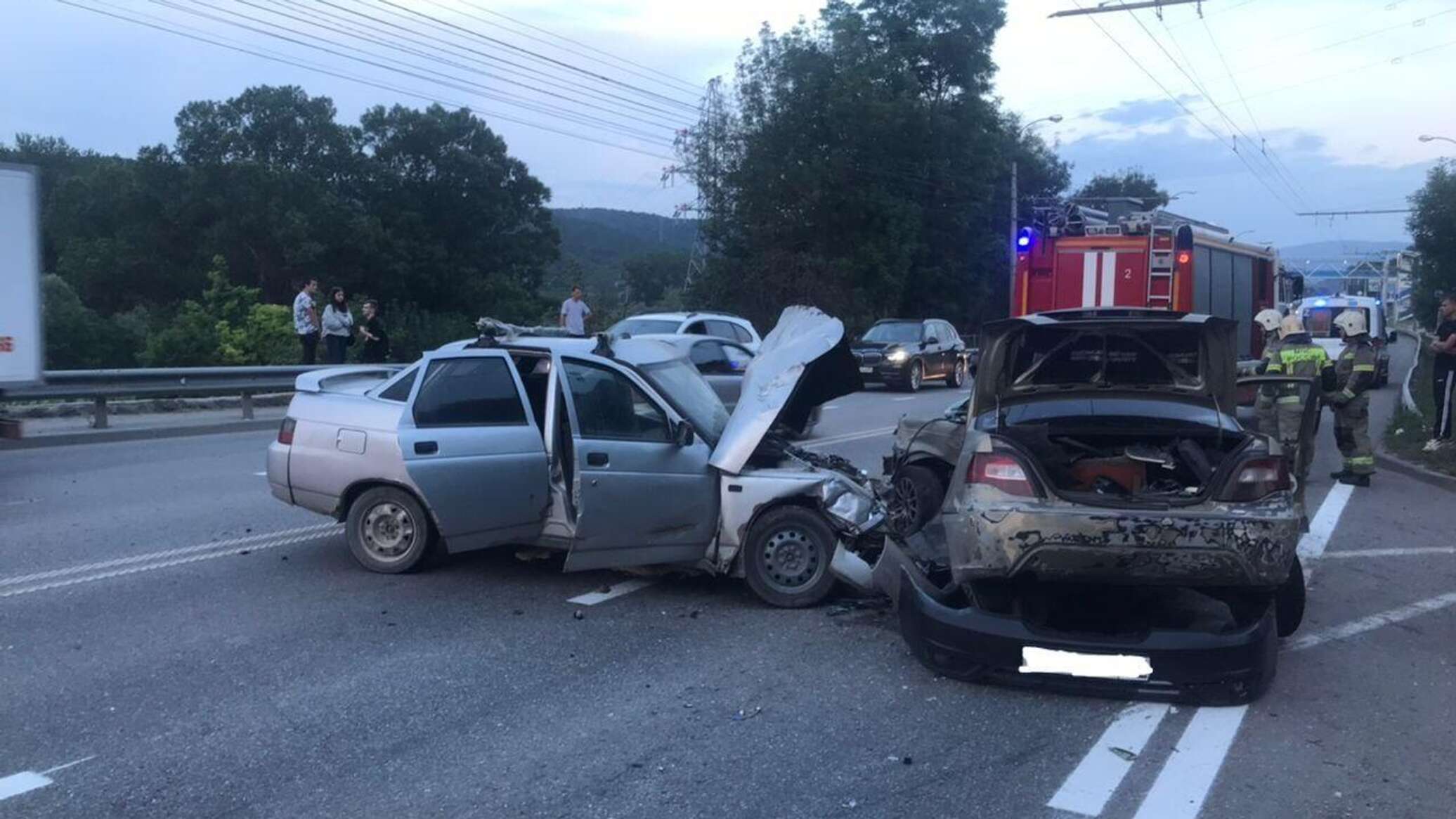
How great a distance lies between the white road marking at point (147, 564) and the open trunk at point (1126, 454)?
542 cm

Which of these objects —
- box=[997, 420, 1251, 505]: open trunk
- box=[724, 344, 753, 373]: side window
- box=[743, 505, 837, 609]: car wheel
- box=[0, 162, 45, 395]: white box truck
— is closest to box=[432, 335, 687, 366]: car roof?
box=[743, 505, 837, 609]: car wheel

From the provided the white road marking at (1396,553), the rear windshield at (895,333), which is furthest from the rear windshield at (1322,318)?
the white road marking at (1396,553)

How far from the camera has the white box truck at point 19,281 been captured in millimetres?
12102

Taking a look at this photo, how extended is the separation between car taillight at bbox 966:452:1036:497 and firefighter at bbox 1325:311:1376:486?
8.46 meters

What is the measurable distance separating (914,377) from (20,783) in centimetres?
2283

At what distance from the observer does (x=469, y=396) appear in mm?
7906

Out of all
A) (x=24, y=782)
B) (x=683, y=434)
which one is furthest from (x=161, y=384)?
(x=24, y=782)

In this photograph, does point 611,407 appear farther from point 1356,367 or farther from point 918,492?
point 1356,367

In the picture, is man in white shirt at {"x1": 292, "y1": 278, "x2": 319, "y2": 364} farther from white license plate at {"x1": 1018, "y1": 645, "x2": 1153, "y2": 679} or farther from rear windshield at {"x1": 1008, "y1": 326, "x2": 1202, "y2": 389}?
white license plate at {"x1": 1018, "y1": 645, "x2": 1153, "y2": 679}

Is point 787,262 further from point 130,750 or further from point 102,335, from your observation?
point 130,750

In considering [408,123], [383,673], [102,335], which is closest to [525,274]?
[408,123]

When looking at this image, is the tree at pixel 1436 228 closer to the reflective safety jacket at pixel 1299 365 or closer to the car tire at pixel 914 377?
the car tire at pixel 914 377

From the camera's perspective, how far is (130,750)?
5.03 m

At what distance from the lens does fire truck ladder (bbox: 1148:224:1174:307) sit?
15305 mm
